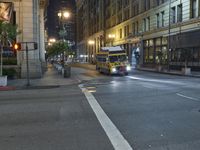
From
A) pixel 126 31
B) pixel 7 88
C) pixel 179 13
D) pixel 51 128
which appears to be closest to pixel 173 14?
pixel 179 13

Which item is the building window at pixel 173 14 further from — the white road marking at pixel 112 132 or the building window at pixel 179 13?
the white road marking at pixel 112 132

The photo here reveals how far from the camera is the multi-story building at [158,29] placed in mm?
46750

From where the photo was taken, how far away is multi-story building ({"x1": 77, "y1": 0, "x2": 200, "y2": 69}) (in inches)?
1841

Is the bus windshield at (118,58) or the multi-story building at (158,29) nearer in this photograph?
the bus windshield at (118,58)

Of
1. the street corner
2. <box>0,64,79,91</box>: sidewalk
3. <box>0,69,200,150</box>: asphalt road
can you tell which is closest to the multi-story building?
<box>0,64,79,91</box>: sidewalk

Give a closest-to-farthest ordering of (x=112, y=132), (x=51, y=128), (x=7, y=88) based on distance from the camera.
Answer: (x=112, y=132) < (x=51, y=128) < (x=7, y=88)

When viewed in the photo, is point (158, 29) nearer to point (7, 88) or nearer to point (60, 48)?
point (60, 48)

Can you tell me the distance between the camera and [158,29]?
5762cm

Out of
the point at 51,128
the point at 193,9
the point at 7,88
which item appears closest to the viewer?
the point at 51,128

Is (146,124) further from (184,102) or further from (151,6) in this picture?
(151,6)

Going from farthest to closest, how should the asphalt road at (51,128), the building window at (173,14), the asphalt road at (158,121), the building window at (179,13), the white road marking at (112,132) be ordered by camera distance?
the building window at (173,14) < the building window at (179,13) < the asphalt road at (158,121) < the asphalt road at (51,128) < the white road marking at (112,132)

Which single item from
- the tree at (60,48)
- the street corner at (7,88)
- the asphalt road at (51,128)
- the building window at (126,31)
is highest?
the building window at (126,31)

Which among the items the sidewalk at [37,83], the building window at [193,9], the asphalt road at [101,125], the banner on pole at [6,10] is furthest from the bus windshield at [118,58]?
the asphalt road at [101,125]

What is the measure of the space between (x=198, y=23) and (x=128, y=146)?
38976mm
